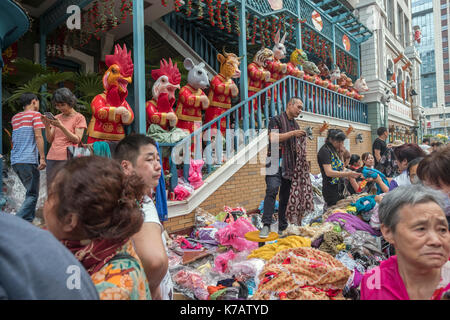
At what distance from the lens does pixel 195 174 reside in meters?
5.05

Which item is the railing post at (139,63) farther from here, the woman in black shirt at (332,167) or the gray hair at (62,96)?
the woman in black shirt at (332,167)

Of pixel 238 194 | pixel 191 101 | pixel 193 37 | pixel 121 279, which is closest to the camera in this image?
pixel 121 279

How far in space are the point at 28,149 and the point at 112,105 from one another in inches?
51.2

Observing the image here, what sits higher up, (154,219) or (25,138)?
(25,138)

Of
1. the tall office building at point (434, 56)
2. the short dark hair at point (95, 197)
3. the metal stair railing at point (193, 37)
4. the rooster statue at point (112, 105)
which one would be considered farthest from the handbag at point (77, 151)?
the tall office building at point (434, 56)

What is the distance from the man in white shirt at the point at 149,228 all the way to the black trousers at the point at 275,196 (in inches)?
98.3

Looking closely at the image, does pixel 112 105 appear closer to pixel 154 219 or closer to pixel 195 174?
pixel 195 174

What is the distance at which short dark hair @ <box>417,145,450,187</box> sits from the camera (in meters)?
1.95

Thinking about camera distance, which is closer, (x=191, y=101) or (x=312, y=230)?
(x=312, y=230)

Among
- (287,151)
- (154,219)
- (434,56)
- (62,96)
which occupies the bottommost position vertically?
(154,219)

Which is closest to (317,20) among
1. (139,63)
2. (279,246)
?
(139,63)

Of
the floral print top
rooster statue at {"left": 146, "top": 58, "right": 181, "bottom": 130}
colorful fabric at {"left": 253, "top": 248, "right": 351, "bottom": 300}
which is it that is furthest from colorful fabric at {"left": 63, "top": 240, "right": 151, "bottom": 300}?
rooster statue at {"left": 146, "top": 58, "right": 181, "bottom": 130}

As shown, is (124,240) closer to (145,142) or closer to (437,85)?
(145,142)

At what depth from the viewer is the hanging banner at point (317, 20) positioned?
34.3 feet
